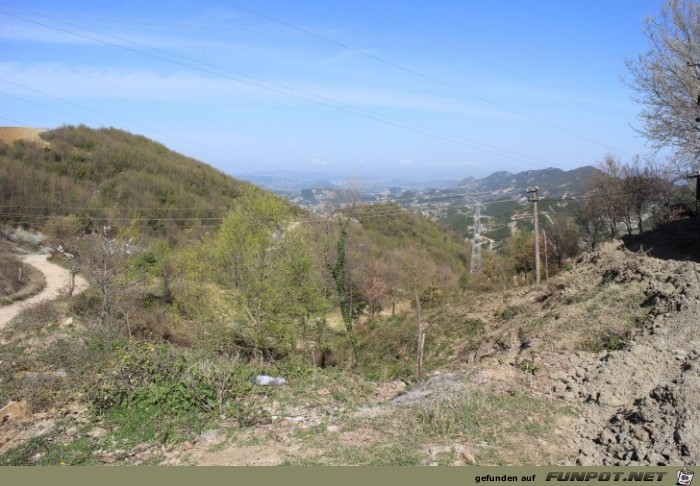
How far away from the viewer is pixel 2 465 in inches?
249

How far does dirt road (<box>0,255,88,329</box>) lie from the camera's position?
21.5 m

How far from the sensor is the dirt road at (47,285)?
70.4ft

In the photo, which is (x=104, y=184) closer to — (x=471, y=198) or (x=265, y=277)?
(x=471, y=198)

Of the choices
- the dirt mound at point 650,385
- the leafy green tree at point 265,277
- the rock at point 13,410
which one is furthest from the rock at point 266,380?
the leafy green tree at point 265,277

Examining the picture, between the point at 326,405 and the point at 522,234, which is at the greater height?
the point at 522,234

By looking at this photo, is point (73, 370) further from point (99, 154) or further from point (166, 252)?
point (99, 154)

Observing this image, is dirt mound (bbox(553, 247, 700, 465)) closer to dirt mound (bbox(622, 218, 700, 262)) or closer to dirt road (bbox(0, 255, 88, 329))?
dirt mound (bbox(622, 218, 700, 262))

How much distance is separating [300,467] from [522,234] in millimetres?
30007

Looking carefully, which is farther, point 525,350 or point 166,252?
point 166,252

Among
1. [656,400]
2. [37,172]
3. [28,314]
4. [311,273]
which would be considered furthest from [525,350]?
[37,172]

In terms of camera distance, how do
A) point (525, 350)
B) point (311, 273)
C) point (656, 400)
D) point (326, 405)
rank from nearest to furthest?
point (656, 400) → point (326, 405) → point (525, 350) → point (311, 273)

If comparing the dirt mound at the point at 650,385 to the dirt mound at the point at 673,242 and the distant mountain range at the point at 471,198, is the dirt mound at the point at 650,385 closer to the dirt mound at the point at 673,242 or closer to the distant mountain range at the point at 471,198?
the dirt mound at the point at 673,242

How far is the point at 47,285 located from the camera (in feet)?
87.9

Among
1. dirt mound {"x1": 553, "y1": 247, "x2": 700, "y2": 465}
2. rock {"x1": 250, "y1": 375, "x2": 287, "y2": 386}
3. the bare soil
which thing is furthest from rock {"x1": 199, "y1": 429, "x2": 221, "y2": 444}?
the bare soil
